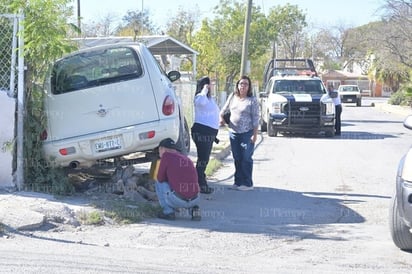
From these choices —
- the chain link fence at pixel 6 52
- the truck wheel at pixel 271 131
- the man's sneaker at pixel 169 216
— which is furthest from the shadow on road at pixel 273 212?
the truck wheel at pixel 271 131

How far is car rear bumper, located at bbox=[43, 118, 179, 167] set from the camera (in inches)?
335

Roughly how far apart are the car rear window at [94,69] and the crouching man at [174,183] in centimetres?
129

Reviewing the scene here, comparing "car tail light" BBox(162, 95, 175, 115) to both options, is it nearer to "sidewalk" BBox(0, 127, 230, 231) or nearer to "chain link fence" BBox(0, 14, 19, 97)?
"sidewalk" BBox(0, 127, 230, 231)

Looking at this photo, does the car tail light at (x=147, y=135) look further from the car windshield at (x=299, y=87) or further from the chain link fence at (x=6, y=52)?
the car windshield at (x=299, y=87)

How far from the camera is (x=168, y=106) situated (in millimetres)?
8695

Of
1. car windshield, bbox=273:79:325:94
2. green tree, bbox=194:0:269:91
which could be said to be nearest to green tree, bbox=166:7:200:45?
green tree, bbox=194:0:269:91

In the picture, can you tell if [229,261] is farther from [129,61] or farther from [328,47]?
[328,47]

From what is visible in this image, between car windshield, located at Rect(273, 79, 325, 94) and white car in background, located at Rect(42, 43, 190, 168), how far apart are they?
517 inches

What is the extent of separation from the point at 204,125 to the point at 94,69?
1.92 m

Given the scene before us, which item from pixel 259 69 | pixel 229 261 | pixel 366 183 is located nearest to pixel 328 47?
pixel 259 69

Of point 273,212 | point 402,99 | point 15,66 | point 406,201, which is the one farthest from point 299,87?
point 402,99

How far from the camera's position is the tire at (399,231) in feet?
21.6

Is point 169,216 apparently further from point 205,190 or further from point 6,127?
point 6,127

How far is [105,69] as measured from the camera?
28.9 ft
